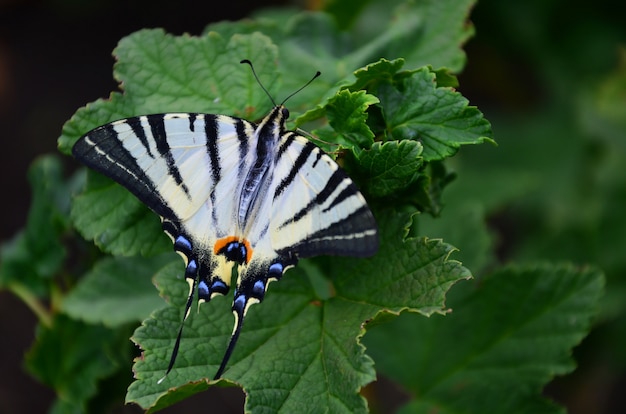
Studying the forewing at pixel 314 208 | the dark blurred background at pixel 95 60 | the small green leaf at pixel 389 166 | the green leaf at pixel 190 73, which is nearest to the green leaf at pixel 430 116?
the small green leaf at pixel 389 166

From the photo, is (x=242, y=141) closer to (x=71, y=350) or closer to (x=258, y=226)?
(x=258, y=226)

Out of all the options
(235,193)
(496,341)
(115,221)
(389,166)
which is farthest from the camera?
(496,341)

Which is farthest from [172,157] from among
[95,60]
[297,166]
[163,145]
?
[95,60]

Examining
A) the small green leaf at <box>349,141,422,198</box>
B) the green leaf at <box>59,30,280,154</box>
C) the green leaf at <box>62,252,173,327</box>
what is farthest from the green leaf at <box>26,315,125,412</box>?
the small green leaf at <box>349,141,422,198</box>

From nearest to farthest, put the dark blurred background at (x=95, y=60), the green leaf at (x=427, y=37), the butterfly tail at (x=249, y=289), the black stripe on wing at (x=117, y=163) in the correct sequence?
the butterfly tail at (x=249, y=289) < the black stripe on wing at (x=117, y=163) < the green leaf at (x=427, y=37) < the dark blurred background at (x=95, y=60)

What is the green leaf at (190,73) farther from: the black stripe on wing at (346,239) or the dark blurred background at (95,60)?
the dark blurred background at (95,60)

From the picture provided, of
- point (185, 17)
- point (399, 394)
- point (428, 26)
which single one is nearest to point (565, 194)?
point (399, 394)

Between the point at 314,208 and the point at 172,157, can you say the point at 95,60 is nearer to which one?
the point at 172,157
